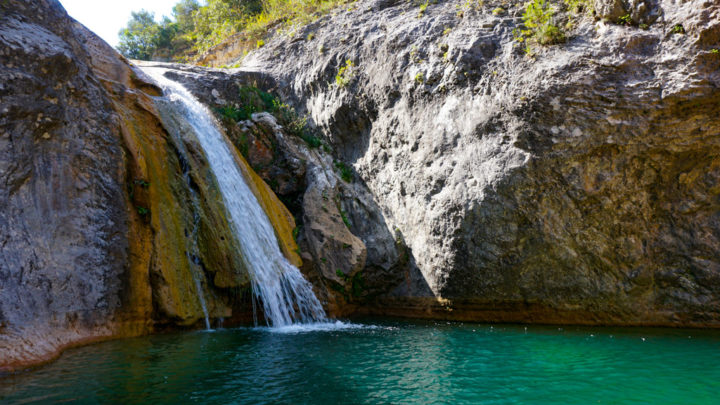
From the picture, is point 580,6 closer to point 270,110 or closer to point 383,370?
point 383,370

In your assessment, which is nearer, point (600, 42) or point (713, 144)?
point (713, 144)

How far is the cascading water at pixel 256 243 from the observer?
32.1 feet

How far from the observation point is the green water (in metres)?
4.72

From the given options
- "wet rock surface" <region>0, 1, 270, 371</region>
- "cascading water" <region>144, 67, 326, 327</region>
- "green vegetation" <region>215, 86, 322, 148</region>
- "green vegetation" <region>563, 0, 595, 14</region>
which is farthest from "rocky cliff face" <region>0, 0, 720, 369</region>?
"green vegetation" <region>215, 86, 322, 148</region>

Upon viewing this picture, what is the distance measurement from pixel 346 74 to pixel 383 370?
1091 centimetres

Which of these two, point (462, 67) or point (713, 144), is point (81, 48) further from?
point (713, 144)

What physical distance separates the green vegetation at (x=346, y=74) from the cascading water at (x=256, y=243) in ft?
15.3

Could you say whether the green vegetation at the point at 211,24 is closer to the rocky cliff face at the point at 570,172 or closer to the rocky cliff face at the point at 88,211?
the rocky cliff face at the point at 570,172

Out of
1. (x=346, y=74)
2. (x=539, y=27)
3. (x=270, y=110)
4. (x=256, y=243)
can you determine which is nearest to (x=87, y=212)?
(x=256, y=243)

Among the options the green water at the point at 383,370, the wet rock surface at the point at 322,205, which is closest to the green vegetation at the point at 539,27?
the wet rock surface at the point at 322,205

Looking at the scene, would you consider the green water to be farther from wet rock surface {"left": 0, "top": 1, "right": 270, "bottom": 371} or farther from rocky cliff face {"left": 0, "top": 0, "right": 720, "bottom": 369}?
rocky cliff face {"left": 0, "top": 0, "right": 720, "bottom": 369}

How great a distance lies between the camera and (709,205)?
8945mm

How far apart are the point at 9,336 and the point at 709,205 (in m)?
12.6

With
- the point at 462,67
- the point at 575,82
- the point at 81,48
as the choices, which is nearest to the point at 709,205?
the point at 575,82
